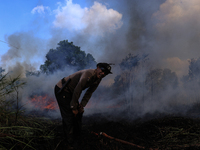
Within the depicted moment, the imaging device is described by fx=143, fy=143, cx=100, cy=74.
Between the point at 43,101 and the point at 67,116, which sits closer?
the point at 67,116

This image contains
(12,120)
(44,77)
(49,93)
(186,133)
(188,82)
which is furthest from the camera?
(188,82)

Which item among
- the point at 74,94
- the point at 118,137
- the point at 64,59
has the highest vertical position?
the point at 64,59

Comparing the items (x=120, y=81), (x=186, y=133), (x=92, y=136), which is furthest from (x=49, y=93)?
(x=186, y=133)

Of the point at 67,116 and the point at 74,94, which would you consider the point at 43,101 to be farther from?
the point at 74,94

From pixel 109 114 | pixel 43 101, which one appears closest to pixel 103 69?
pixel 109 114

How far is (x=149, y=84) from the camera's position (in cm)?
2962

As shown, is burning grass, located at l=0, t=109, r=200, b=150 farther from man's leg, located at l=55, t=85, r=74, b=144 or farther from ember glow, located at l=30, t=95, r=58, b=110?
ember glow, located at l=30, t=95, r=58, b=110

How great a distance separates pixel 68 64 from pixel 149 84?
17.3 metres

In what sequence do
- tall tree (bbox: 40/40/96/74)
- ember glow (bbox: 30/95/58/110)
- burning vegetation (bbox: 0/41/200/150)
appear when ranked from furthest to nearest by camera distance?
1. tall tree (bbox: 40/40/96/74)
2. ember glow (bbox: 30/95/58/110)
3. burning vegetation (bbox: 0/41/200/150)

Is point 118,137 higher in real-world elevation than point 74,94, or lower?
lower

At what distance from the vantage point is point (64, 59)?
2198cm

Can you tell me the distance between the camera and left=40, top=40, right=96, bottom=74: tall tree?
2172cm

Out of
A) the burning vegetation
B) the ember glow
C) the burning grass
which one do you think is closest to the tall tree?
the burning vegetation

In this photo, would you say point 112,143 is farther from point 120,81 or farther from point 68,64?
point 120,81
